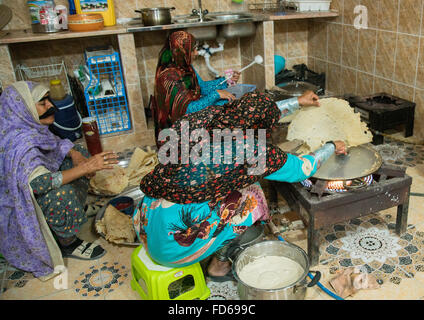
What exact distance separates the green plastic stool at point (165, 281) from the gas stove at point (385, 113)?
1998mm

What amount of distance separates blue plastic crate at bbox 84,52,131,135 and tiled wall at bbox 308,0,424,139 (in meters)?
2.10

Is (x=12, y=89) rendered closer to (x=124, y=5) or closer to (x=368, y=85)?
(x=124, y=5)

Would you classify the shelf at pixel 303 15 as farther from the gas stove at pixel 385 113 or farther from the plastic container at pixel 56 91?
the plastic container at pixel 56 91

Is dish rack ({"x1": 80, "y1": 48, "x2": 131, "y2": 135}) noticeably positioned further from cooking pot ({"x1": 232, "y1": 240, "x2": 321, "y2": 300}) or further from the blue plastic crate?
cooking pot ({"x1": 232, "y1": 240, "x2": 321, "y2": 300})

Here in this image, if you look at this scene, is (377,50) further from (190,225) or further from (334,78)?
(190,225)

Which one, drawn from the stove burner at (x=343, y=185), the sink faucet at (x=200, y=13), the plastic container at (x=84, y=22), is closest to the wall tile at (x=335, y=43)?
the sink faucet at (x=200, y=13)

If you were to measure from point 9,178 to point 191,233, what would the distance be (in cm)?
95

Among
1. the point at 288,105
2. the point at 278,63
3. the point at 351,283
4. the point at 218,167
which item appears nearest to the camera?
the point at 218,167

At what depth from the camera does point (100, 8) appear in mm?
3480

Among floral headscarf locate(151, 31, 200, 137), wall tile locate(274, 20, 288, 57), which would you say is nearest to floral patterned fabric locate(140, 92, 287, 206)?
floral headscarf locate(151, 31, 200, 137)

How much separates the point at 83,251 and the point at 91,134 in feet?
4.79

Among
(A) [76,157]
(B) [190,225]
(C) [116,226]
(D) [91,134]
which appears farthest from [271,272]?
(D) [91,134]

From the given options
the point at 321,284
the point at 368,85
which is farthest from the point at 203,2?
the point at 321,284

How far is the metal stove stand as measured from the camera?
1866 mm
